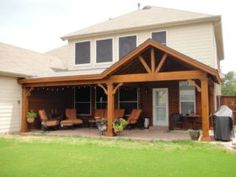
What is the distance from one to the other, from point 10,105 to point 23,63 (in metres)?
2.86

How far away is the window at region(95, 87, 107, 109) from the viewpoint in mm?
16047

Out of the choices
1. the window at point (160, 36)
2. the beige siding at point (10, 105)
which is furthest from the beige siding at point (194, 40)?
the beige siding at point (10, 105)

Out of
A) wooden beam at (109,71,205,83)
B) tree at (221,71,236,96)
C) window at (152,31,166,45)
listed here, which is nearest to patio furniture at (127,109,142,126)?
wooden beam at (109,71,205,83)

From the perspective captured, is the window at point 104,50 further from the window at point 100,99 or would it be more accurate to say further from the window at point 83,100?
the window at point 83,100

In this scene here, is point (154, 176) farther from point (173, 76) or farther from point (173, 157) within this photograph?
point (173, 76)

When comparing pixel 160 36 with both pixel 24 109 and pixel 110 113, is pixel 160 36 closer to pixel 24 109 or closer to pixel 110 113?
pixel 110 113

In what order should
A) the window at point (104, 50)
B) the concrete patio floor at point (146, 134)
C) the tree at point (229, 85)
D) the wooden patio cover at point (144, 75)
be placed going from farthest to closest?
the tree at point (229, 85) → the window at point (104, 50) → the concrete patio floor at point (146, 134) → the wooden patio cover at point (144, 75)

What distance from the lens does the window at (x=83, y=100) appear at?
646 inches

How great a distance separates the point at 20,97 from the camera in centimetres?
1352

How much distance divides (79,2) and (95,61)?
9818 millimetres

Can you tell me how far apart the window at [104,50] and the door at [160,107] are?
3280 mm

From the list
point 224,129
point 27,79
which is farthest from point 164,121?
point 27,79

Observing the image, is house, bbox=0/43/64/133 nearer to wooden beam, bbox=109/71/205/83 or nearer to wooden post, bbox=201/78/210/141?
wooden beam, bbox=109/71/205/83

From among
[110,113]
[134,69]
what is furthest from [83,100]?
[110,113]
